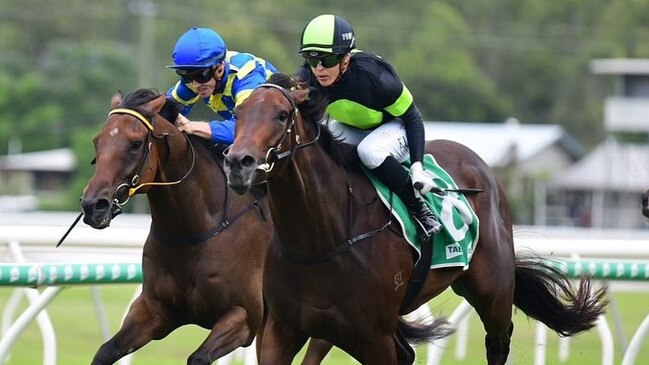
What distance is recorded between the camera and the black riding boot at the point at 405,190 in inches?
222

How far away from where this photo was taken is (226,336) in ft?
18.9

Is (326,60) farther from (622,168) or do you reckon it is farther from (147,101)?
(622,168)

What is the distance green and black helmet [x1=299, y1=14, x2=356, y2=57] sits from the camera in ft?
17.5

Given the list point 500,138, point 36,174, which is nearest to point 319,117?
point 500,138

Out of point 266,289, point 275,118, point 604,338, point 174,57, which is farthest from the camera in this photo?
point 604,338

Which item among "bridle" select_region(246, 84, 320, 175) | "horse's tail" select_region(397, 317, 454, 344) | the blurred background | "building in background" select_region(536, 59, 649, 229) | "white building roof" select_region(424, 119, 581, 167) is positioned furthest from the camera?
the blurred background

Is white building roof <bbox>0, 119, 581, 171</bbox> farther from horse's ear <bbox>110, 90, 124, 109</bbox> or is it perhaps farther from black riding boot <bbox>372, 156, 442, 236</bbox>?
horse's ear <bbox>110, 90, 124, 109</bbox>

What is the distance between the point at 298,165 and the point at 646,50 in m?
52.0

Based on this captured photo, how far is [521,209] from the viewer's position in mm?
38188

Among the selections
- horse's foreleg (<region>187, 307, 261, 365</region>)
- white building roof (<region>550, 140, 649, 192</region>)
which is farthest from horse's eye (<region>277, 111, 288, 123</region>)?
white building roof (<region>550, 140, 649, 192</region>)

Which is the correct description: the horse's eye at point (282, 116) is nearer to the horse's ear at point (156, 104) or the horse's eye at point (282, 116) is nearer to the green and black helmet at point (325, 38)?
the green and black helmet at point (325, 38)

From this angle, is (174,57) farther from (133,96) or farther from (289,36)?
(289,36)

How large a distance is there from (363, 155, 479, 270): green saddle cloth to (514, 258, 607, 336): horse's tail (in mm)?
691

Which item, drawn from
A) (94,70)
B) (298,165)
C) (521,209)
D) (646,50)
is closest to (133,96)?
(298,165)
